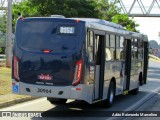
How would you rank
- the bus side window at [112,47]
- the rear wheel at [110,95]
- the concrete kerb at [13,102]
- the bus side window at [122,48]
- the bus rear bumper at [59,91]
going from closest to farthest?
the bus rear bumper at [59,91]
the concrete kerb at [13,102]
the rear wheel at [110,95]
the bus side window at [112,47]
the bus side window at [122,48]

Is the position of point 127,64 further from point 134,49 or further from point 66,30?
point 66,30

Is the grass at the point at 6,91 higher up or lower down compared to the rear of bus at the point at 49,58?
lower down

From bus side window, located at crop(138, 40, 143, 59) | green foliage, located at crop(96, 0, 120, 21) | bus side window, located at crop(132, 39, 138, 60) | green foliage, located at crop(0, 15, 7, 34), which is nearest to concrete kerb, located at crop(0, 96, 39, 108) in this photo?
bus side window, located at crop(132, 39, 138, 60)

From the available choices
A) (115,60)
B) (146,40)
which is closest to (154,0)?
(146,40)

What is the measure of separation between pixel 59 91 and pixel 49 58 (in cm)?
95

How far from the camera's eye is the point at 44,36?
489 inches

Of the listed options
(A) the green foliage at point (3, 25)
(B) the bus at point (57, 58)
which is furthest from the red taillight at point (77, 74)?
(A) the green foliage at point (3, 25)

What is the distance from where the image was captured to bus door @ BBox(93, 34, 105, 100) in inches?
527

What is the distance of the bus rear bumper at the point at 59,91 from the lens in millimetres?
11922

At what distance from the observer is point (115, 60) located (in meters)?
15.6

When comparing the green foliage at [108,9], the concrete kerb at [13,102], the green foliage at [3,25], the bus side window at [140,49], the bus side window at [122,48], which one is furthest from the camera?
the green foliage at [3,25]

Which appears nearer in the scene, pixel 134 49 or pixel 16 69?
pixel 16 69

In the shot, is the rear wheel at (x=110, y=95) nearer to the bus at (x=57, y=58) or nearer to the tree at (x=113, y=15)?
the bus at (x=57, y=58)

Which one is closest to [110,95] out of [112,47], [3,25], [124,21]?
[112,47]
